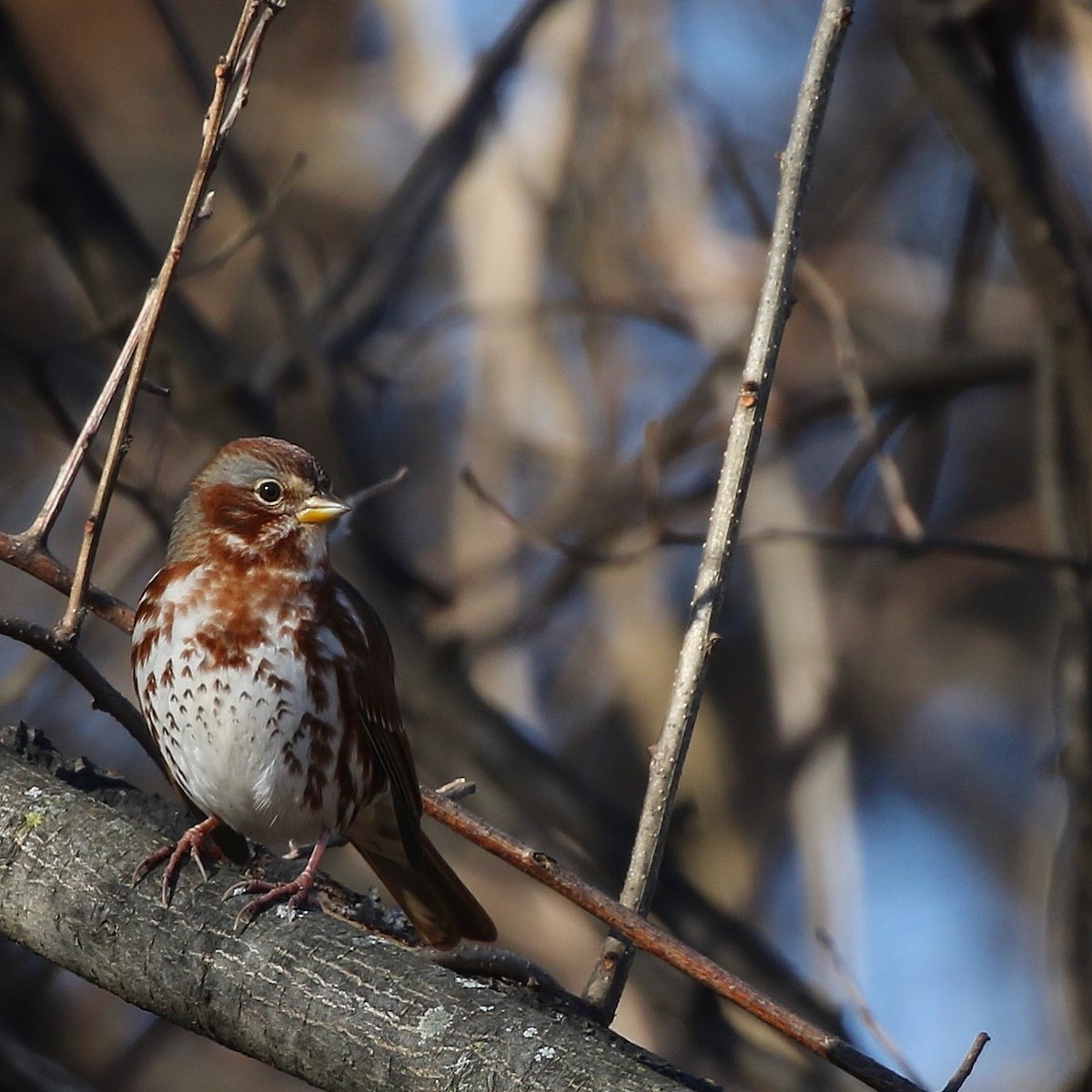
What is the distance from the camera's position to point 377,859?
4.85m

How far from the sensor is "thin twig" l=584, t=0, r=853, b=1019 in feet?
10.8

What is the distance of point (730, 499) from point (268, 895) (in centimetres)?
124

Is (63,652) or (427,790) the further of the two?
(427,790)

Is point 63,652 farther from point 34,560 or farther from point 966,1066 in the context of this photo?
point 966,1066

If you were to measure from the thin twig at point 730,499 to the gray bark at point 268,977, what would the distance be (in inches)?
13.2

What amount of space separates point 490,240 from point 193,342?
2.29m

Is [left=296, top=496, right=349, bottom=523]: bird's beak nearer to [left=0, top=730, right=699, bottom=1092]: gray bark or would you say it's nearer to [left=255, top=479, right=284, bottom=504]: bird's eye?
[left=255, top=479, right=284, bottom=504]: bird's eye

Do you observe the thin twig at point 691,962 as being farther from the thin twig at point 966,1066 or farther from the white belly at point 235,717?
the white belly at point 235,717

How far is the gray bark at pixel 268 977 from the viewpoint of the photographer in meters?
2.81

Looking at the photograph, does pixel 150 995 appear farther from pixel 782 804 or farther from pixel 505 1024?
pixel 782 804

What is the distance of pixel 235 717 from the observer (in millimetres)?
4273

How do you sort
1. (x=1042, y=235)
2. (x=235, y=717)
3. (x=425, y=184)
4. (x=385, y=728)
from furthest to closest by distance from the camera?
(x=425, y=184) < (x=1042, y=235) < (x=385, y=728) < (x=235, y=717)

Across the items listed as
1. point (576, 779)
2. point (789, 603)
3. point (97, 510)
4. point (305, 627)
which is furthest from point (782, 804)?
point (97, 510)

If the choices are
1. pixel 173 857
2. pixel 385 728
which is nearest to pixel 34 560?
pixel 173 857
